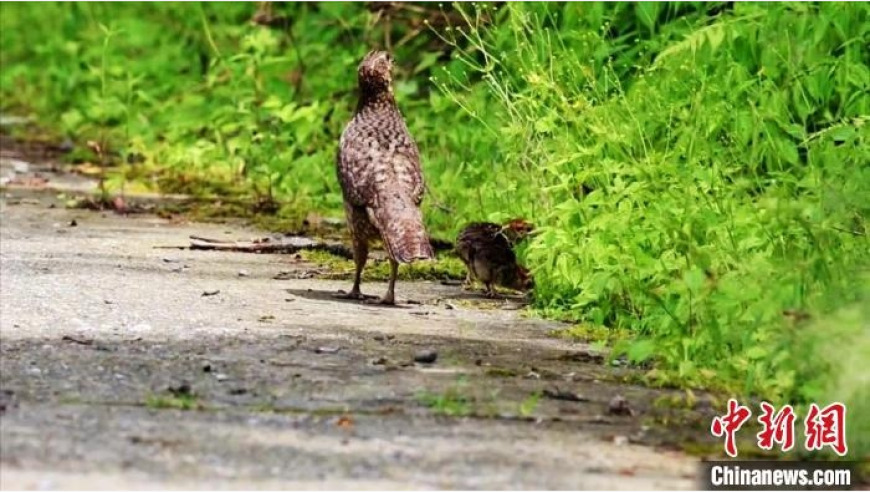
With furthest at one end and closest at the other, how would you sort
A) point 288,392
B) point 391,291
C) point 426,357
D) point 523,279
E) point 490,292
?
point 490,292 < point 523,279 < point 391,291 < point 426,357 < point 288,392

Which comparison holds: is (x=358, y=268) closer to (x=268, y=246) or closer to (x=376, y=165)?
(x=376, y=165)

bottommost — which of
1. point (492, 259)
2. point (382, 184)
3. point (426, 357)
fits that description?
point (426, 357)

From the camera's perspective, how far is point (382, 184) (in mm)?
9789

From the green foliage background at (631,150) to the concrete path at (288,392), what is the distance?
0.45 metres

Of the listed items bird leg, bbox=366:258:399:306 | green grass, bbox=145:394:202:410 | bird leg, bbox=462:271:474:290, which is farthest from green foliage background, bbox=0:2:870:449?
green grass, bbox=145:394:202:410

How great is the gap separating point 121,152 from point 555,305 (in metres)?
7.33

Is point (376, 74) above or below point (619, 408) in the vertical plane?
above

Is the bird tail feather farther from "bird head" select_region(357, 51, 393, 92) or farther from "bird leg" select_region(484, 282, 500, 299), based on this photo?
"bird head" select_region(357, 51, 393, 92)

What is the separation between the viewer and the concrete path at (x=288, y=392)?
5.90 m

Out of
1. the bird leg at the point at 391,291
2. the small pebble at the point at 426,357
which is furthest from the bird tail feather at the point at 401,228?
the small pebble at the point at 426,357

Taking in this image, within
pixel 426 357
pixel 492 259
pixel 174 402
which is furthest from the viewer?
pixel 492 259

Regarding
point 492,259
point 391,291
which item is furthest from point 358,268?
point 492,259

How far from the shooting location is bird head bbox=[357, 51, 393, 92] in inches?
419

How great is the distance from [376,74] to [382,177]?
1.01 m
